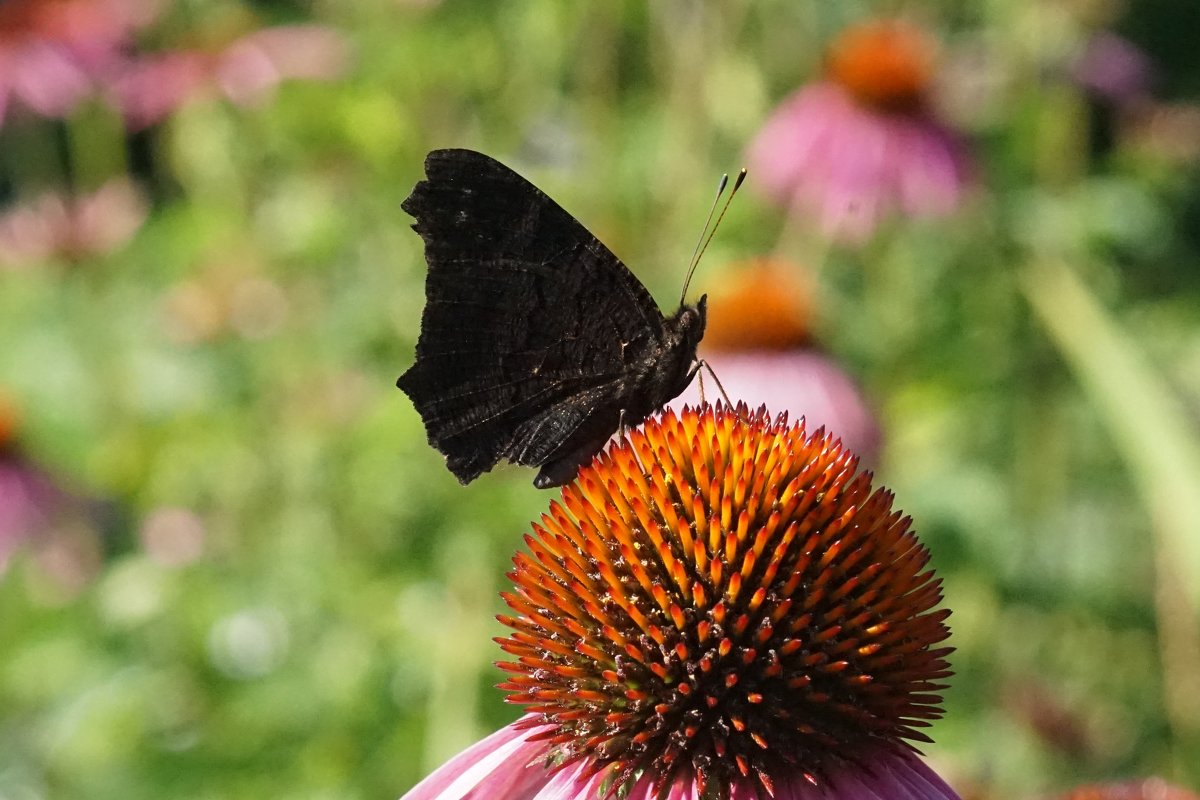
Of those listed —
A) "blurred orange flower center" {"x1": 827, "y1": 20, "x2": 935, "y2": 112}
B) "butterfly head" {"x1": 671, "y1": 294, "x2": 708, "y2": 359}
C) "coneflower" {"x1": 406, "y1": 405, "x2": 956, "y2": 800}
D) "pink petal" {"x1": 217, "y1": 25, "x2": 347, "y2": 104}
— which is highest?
"pink petal" {"x1": 217, "y1": 25, "x2": 347, "y2": 104}

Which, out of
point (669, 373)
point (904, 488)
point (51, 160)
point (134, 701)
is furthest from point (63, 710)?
point (51, 160)

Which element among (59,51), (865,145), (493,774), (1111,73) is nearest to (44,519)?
(59,51)

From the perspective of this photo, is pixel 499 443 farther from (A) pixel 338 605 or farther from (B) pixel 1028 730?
(B) pixel 1028 730

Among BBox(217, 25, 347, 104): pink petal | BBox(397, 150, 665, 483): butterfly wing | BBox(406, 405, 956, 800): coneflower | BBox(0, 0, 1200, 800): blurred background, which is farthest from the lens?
BBox(217, 25, 347, 104): pink petal

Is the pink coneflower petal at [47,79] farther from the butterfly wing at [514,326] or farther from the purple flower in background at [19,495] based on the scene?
the butterfly wing at [514,326]

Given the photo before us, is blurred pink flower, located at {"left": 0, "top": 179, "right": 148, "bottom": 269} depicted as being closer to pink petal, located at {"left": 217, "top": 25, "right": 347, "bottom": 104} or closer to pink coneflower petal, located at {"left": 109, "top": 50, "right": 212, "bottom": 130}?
pink coneflower petal, located at {"left": 109, "top": 50, "right": 212, "bottom": 130}

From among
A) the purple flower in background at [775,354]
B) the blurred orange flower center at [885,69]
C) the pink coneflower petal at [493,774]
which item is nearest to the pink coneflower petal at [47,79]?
the purple flower in background at [775,354]

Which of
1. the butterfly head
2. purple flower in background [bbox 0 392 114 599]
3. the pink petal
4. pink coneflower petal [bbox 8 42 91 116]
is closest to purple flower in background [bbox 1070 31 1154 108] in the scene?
the pink petal

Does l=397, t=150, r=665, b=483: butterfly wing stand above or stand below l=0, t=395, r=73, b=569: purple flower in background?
below
